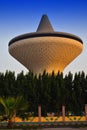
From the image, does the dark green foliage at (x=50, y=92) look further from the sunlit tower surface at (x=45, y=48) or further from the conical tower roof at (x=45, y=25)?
the conical tower roof at (x=45, y=25)

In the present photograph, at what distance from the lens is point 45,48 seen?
66.1 m

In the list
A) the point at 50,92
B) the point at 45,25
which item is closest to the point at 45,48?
the point at 45,25

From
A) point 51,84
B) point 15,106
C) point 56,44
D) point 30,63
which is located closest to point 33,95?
point 51,84

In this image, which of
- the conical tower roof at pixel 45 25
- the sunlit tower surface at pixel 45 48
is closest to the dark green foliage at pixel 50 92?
the sunlit tower surface at pixel 45 48

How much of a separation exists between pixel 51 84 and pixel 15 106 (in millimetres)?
16287

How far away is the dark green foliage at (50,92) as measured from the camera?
3628cm

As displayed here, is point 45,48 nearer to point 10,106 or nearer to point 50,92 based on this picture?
point 50,92

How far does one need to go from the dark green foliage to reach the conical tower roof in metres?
32.4

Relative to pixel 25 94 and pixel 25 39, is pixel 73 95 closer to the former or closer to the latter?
pixel 25 94

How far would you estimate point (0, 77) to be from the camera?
39500 millimetres

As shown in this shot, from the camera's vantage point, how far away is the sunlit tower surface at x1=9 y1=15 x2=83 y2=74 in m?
65.1

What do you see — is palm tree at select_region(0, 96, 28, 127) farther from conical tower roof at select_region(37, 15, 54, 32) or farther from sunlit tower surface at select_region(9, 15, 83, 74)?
conical tower roof at select_region(37, 15, 54, 32)

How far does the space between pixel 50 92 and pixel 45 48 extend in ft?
98.6

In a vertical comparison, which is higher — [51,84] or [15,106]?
[51,84]
